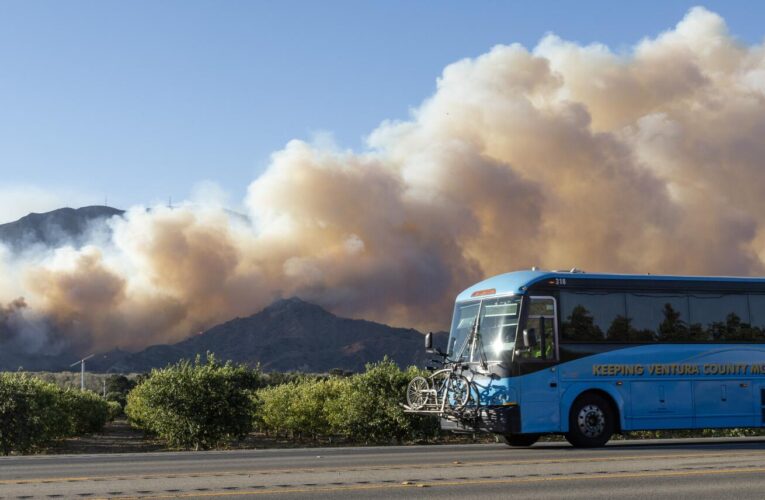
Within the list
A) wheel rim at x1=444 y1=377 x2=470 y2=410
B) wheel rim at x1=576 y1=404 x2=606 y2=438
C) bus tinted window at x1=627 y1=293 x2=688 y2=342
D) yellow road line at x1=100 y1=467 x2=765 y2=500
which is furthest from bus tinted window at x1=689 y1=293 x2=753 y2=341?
yellow road line at x1=100 y1=467 x2=765 y2=500

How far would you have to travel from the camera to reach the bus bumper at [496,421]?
21.5 metres

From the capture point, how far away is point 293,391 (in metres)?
49.2

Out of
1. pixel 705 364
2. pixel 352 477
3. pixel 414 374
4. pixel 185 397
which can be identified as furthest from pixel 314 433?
pixel 352 477

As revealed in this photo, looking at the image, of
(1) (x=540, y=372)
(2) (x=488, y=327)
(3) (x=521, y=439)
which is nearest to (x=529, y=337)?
(1) (x=540, y=372)

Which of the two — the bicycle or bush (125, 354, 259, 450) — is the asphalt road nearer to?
the bicycle

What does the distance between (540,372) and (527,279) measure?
2.19 m

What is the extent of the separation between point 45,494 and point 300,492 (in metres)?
3.25

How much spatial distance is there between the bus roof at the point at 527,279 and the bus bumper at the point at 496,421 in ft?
8.93

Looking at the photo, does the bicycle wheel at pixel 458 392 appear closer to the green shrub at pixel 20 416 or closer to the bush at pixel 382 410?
the bush at pixel 382 410

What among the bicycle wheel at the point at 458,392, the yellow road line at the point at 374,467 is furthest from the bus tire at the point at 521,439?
the yellow road line at the point at 374,467

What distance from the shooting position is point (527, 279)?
22.5 meters

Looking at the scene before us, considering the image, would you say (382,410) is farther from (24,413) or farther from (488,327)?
(24,413)

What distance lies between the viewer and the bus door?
71.1ft

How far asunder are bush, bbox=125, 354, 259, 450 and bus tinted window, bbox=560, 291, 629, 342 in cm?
1545
